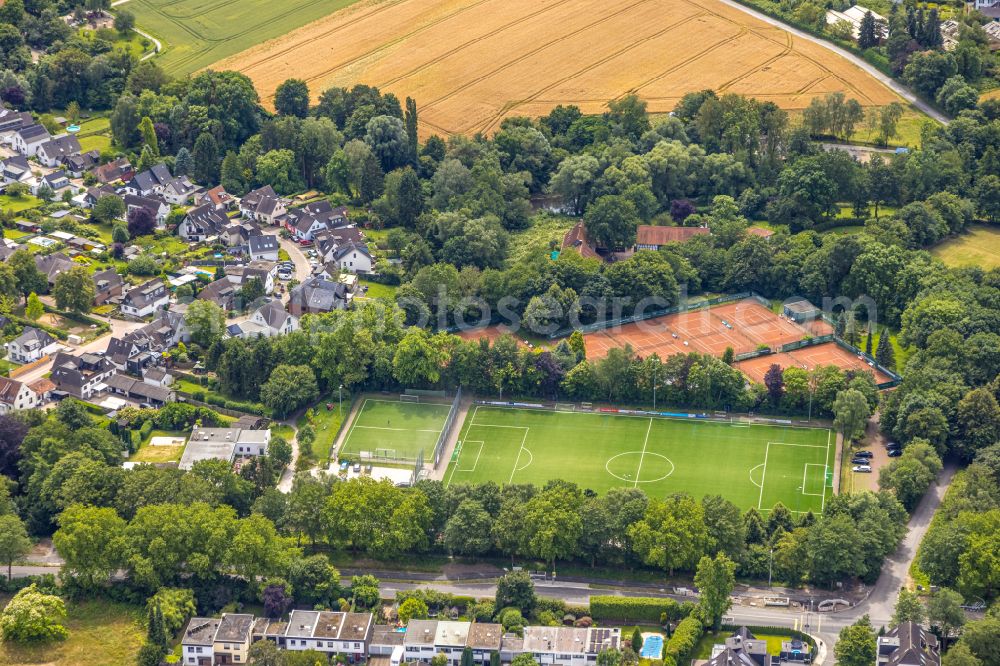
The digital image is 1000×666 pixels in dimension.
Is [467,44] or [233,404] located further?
[467,44]

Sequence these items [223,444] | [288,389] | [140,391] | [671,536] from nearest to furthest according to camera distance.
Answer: [671,536] < [223,444] < [288,389] < [140,391]

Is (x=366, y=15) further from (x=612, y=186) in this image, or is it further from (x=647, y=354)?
(x=647, y=354)

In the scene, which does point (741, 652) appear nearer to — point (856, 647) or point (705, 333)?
point (856, 647)

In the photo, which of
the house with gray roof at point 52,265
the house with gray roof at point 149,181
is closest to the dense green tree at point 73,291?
the house with gray roof at point 52,265

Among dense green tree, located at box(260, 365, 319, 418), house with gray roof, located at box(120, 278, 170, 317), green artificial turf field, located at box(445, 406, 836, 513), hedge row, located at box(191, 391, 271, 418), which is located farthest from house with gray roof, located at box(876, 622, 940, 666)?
house with gray roof, located at box(120, 278, 170, 317)

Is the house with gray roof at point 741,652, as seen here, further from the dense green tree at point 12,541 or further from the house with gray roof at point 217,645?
the dense green tree at point 12,541

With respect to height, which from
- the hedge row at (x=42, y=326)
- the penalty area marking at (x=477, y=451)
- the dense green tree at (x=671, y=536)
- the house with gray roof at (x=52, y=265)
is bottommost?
the penalty area marking at (x=477, y=451)

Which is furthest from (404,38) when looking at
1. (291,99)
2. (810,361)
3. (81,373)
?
(810,361)

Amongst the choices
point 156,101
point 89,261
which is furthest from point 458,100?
point 89,261
